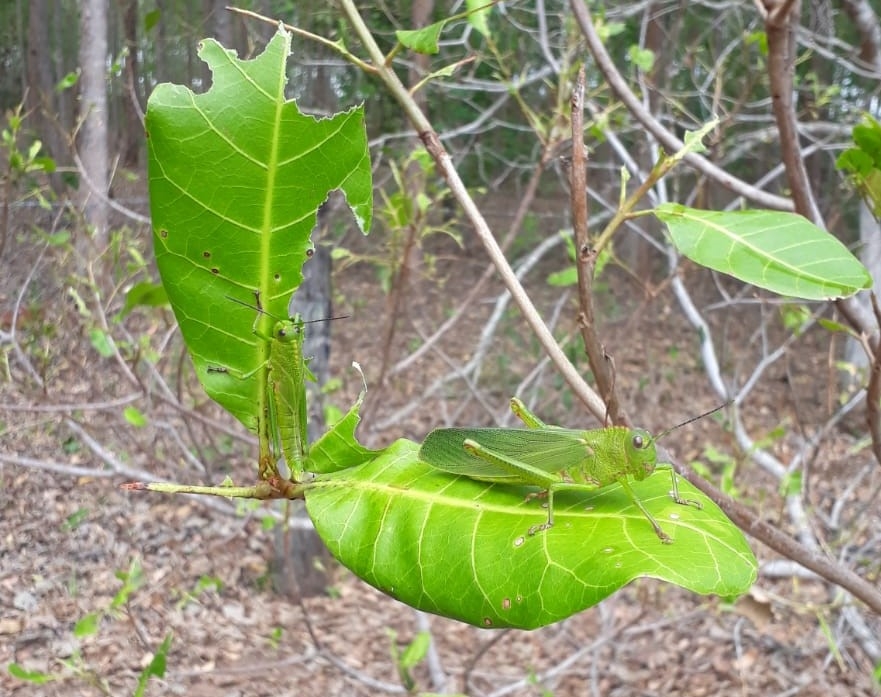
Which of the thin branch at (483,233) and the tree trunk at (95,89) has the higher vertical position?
the tree trunk at (95,89)

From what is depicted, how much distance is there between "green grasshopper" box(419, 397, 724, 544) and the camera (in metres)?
0.63

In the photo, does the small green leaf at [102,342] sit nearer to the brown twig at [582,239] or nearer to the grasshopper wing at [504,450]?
the grasshopper wing at [504,450]

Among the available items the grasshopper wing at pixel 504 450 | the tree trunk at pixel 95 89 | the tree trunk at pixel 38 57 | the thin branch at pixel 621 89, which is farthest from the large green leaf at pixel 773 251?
the tree trunk at pixel 38 57

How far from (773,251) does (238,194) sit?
444mm

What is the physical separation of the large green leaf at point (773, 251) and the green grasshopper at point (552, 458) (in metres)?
0.17

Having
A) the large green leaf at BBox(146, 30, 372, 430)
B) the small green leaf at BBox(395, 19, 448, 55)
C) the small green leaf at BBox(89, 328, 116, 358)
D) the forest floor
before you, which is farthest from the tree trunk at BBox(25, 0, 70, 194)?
the large green leaf at BBox(146, 30, 372, 430)

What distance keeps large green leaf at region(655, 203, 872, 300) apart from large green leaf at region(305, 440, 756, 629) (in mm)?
193

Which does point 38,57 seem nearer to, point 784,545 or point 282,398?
point 282,398

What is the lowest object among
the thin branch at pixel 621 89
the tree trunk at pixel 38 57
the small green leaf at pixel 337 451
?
the small green leaf at pixel 337 451

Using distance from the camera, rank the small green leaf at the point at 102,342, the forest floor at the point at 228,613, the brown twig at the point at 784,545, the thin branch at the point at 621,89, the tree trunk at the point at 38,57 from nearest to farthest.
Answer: the brown twig at the point at 784,545 < the thin branch at the point at 621,89 < the small green leaf at the point at 102,342 < the forest floor at the point at 228,613 < the tree trunk at the point at 38,57

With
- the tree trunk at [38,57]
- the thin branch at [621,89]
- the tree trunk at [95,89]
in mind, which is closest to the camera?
the thin branch at [621,89]

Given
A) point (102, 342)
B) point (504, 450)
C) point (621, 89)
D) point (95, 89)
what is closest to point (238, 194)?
point (504, 450)

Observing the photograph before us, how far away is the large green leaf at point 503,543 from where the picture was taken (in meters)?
0.48

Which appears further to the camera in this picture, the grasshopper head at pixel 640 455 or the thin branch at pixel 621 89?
the thin branch at pixel 621 89
